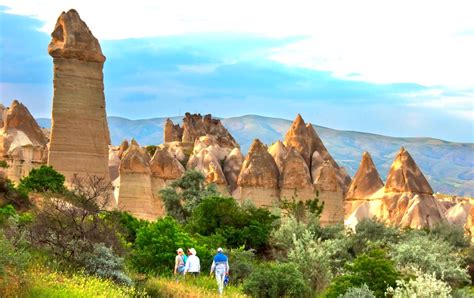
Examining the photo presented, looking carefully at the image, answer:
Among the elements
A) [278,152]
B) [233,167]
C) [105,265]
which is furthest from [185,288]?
[233,167]

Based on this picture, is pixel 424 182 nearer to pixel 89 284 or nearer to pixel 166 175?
pixel 166 175

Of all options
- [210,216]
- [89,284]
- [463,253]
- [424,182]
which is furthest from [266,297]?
[424,182]

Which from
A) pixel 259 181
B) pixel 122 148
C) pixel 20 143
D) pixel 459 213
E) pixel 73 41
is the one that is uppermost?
pixel 73 41

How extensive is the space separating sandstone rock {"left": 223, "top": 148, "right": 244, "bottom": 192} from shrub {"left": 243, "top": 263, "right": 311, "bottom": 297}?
31.1 m

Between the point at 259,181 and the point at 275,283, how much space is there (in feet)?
88.5

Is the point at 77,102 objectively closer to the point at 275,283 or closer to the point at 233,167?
the point at 233,167

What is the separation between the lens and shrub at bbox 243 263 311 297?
1058 inches

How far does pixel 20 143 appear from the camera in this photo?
61594 millimetres

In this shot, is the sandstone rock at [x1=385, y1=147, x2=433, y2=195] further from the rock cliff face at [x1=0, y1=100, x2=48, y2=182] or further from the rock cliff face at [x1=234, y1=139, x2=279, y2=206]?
the rock cliff face at [x1=0, y1=100, x2=48, y2=182]

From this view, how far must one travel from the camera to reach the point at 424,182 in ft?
204

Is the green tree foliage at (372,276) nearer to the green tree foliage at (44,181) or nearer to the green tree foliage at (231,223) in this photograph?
the green tree foliage at (231,223)

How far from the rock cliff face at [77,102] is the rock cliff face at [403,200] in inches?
695

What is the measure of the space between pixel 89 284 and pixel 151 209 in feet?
101

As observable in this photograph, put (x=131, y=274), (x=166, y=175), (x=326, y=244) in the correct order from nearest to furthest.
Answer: (x=131, y=274) → (x=326, y=244) → (x=166, y=175)
